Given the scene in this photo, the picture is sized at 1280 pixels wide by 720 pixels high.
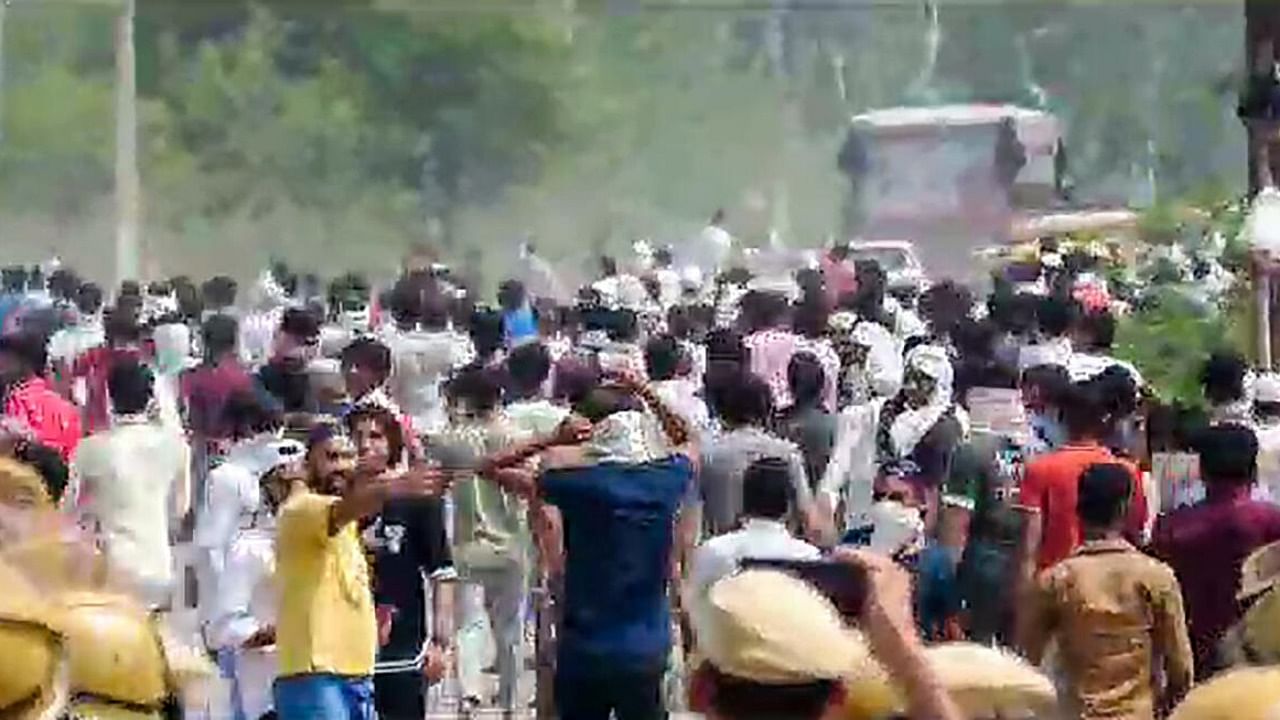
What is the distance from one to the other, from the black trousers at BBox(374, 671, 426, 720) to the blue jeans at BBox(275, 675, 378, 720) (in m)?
0.68

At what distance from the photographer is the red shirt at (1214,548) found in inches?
319

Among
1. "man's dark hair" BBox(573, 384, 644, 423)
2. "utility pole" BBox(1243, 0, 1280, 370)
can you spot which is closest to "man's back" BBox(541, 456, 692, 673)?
"man's dark hair" BBox(573, 384, 644, 423)

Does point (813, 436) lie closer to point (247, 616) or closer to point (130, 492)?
point (130, 492)

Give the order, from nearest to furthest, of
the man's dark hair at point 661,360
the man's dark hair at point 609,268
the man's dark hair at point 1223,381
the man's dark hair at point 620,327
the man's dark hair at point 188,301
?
1. the man's dark hair at point 1223,381
2. the man's dark hair at point 661,360
3. the man's dark hair at point 620,327
4. the man's dark hair at point 188,301
5. the man's dark hair at point 609,268

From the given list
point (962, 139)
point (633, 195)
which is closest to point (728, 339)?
point (962, 139)

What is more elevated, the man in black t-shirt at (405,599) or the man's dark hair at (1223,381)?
the man's dark hair at (1223,381)

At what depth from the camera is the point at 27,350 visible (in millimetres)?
12578

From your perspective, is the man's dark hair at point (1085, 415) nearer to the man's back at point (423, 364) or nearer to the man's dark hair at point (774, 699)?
the man's back at point (423, 364)

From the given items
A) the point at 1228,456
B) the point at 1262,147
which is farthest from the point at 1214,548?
the point at 1262,147

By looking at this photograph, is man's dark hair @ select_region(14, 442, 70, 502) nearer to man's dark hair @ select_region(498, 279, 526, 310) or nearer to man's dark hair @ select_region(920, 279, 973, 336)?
man's dark hair @ select_region(920, 279, 973, 336)

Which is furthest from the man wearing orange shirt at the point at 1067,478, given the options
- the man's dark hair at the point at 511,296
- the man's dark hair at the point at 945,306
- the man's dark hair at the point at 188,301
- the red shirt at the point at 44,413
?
the man's dark hair at the point at 188,301

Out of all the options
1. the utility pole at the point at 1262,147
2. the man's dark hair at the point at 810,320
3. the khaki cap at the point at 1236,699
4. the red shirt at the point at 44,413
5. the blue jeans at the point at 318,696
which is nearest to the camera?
the khaki cap at the point at 1236,699

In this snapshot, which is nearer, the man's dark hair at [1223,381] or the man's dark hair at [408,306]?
the man's dark hair at [1223,381]

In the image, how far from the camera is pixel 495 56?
5031 cm
